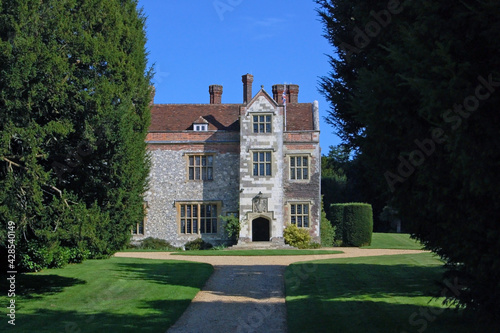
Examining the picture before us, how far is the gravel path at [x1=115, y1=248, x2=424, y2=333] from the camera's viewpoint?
33.0 feet

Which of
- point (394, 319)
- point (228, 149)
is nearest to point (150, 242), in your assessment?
point (228, 149)

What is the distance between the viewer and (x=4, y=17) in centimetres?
1153

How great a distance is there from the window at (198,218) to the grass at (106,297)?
35.0ft

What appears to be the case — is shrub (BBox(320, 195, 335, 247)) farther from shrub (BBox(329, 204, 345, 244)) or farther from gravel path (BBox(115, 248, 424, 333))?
gravel path (BBox(115, 248, 424, 333))

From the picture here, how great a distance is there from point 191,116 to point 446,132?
87.9 feet

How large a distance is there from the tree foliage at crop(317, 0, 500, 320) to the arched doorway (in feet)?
74.6

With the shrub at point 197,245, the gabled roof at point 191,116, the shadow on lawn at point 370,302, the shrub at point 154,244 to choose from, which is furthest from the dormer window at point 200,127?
the shadow on lawn at point 370,302

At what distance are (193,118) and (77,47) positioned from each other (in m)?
19.1

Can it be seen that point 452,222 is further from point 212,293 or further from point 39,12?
point 39,12

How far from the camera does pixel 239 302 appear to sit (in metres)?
12.5

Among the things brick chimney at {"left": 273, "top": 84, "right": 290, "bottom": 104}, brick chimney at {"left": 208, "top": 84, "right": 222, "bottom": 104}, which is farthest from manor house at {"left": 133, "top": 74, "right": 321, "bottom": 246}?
brick chimney at {"left": 208, "top": 84, "right": 222, "bottom": 104}

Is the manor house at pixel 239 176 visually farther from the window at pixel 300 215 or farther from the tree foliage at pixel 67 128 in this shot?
the tree foliage at pixel 67 128

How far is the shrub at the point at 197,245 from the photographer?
1149 inches

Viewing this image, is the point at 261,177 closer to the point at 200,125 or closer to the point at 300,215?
the point at 300,215
